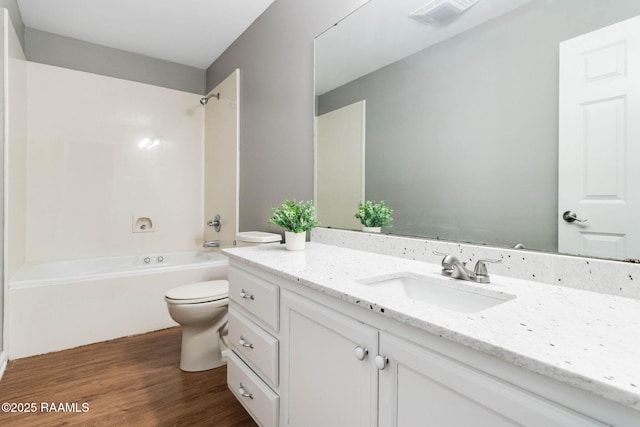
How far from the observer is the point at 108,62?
3031 mm

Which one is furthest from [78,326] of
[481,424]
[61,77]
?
[481,424]

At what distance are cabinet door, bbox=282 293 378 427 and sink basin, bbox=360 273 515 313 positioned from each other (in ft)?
0.66

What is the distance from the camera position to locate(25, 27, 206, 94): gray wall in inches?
108

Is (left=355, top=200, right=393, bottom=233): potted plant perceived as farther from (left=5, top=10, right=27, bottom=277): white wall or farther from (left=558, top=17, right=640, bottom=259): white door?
(left=5, top=10, right=27, bottom=277): white wall

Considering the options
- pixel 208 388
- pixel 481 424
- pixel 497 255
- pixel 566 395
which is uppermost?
pixel 497 255

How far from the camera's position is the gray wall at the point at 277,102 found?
200 cm

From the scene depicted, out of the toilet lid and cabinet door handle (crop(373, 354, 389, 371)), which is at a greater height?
cabinet door handle (crop(373, 354, 389, 371))

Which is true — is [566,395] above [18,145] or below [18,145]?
below

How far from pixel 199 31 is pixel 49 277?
2.27 m

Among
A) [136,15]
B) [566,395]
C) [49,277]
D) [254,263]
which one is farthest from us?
[136,15]

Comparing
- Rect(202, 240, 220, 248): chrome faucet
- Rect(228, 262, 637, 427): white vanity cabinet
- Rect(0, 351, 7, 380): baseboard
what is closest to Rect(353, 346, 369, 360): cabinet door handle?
Rect(228, 262, 637, 427): white vanity cabinet

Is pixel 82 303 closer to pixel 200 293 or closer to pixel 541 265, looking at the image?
pixel 200 293

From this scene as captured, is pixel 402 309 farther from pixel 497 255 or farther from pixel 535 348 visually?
pixel 497 255

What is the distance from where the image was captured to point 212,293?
196 centimetres
